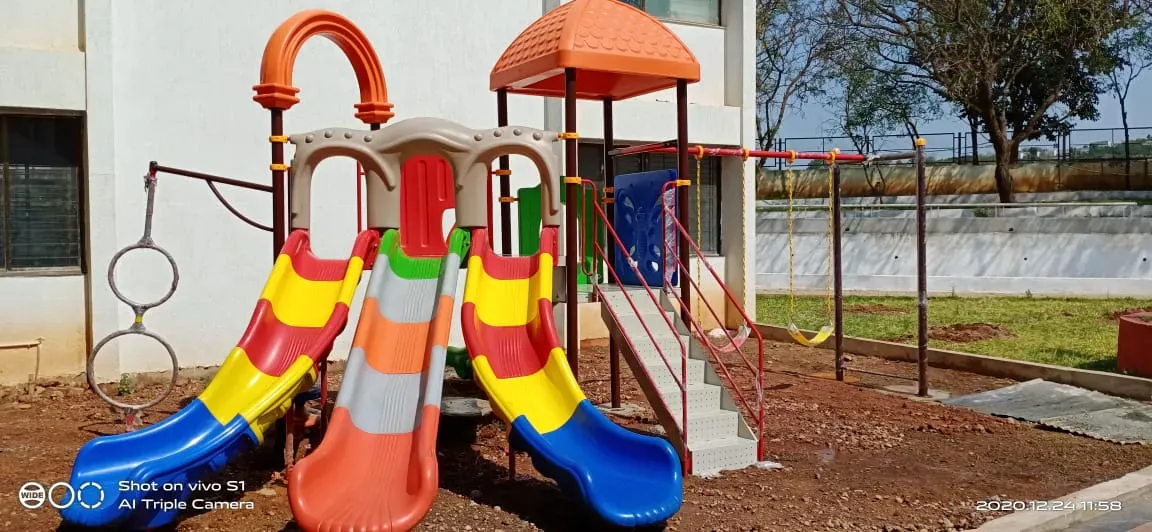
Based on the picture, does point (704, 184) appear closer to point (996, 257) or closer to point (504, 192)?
point (504, 192)

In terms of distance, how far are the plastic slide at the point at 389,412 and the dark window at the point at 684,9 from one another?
7.05 m

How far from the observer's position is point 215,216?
Result: 998 centimetres

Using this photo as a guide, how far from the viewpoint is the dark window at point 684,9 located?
12.9 m

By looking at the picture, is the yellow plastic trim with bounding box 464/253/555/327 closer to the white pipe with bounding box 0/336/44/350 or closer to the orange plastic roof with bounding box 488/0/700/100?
the orange plastic roof with bounding box 488/0/700/100

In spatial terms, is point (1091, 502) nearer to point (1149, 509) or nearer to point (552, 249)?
point (1149, 509)

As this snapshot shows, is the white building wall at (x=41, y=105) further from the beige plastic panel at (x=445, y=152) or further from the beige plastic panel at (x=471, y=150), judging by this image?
the beige plastic panel at (x=471, y=150)

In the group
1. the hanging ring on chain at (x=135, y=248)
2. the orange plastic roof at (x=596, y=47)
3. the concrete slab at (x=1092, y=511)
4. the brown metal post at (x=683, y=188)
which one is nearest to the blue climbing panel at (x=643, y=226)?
the brown metal post at (x=683, y=188)

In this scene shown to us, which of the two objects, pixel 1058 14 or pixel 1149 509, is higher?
pixel 1058 14

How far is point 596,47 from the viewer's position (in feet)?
21.9

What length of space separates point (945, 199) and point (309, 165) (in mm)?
28523

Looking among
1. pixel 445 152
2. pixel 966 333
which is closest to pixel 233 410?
pixel 445 152

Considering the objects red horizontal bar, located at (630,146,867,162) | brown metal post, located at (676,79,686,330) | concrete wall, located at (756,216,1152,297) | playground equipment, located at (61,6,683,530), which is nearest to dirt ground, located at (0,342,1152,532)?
playground equipment, located at (61,6,683,530)

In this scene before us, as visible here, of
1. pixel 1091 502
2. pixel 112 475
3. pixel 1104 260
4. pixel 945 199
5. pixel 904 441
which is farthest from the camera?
pixel 945 199

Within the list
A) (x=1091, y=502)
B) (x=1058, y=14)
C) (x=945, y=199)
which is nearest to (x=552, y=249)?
(x=1091, y=502)
